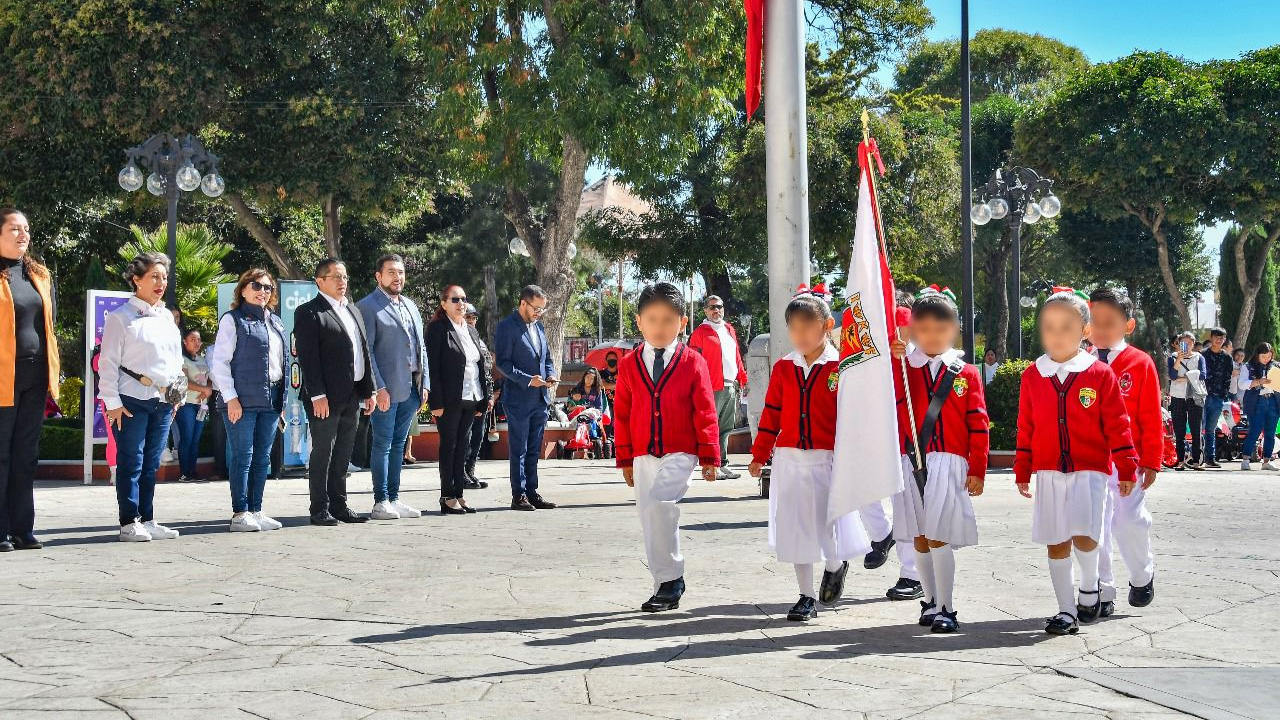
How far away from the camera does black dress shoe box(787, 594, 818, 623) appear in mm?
5824

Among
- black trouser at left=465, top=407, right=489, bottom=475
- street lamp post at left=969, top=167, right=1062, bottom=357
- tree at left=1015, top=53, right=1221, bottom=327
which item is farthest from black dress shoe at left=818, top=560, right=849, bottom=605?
tree at left=1015, top=53, right=1221, bottom=327

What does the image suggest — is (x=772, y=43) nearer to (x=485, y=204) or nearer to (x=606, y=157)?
(x=606, y=157)

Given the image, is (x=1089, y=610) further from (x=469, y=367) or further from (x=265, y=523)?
(x=469, y=367)

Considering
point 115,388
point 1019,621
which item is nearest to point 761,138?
point 115,388

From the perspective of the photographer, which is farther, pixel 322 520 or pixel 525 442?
pixel 525 442

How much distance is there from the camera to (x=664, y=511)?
246 inches

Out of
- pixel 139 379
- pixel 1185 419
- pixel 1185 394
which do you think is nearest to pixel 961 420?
pixel 139 379

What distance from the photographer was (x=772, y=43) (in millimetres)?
10562

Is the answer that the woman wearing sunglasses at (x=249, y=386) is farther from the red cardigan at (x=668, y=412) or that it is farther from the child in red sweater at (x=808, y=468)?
the child in red sweater at (x=808, y=468)

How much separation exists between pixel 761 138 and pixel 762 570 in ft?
78.1

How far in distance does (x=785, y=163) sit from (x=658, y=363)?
4447 mm

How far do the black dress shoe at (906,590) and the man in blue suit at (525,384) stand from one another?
4787 mm

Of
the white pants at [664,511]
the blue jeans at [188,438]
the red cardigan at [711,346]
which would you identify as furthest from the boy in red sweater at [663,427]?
the blue jeans at [188,438]

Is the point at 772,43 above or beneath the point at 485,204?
beneath
